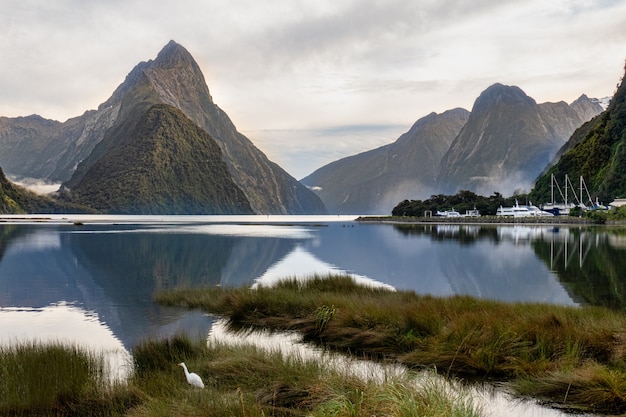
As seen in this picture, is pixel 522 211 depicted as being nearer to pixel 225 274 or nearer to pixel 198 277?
pixel 225 274

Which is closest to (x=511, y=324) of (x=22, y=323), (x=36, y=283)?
(x=22, y=323)

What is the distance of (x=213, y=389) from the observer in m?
10.0

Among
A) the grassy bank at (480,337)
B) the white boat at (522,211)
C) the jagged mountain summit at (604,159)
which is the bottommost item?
the grassy bank at (480,337)

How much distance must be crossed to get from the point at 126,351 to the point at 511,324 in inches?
412

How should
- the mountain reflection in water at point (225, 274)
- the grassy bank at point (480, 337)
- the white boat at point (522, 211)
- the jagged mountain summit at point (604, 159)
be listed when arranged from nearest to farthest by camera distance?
1. the grassy bank at point (480, 337)
2. the mountain reflection in water at point (225, 274)
3. the jagged mountain summit at point (604, 159)
4. the white boat at point (522, 211)

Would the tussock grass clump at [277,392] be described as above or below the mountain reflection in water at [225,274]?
above

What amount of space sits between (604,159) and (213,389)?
169770 mm

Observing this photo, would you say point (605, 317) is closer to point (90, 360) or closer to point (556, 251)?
point (90, 360)

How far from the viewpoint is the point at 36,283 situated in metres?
31.9

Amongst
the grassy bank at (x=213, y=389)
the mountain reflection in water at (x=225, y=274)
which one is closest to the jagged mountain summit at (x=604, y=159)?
the mountain reflection in water at (x=225, y=274)

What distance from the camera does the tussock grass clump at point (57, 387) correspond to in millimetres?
9719

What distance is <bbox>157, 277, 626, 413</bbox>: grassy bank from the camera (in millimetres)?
10922

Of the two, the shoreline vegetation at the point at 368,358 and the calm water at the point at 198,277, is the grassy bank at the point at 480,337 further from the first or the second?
the calm water at the point at 198,277

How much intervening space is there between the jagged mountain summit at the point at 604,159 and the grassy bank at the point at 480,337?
136056 millimetres
